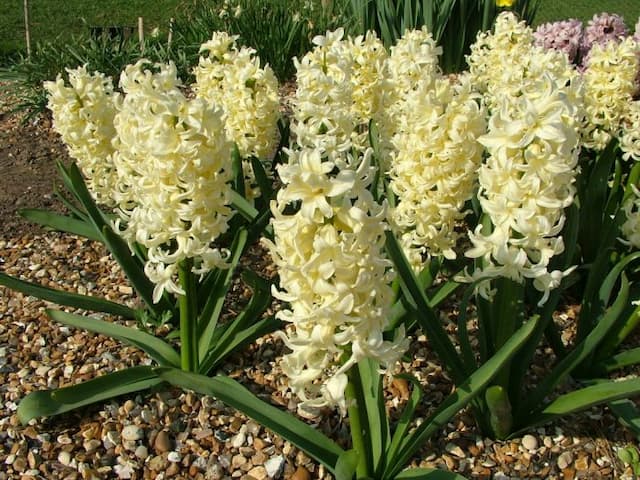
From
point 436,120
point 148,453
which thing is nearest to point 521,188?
point 436,120

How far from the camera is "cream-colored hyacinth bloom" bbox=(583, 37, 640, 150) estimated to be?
374 cm

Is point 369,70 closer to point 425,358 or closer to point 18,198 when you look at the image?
point 425,358

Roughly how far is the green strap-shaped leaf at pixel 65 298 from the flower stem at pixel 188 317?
0.55 m

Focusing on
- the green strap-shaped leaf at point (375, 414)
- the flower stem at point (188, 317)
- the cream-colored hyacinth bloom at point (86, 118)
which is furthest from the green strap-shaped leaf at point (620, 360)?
the cream-colored hyacinth bloom at point (86, 118)

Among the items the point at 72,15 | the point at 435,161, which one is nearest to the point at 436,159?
the point at 435,161

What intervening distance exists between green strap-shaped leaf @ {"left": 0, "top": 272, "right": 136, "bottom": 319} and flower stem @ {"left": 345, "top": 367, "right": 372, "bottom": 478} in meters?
1.54

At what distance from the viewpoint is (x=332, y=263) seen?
1.70 meters

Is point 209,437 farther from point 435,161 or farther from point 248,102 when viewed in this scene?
point 248,102

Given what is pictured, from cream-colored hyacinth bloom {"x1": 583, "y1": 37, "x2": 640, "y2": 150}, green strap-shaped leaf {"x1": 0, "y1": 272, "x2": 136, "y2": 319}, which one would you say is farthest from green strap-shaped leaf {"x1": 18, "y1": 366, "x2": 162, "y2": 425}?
cream-colored hyacinth bloom {"x1": 583, "y1": 37, "x2": 640, "y2": 150}

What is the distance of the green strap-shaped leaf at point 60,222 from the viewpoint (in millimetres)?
3609

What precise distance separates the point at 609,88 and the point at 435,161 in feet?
5.56

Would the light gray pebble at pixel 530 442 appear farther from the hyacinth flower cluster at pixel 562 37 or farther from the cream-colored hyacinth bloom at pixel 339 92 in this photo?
the hyacinth flower cluster at pixel 562 37

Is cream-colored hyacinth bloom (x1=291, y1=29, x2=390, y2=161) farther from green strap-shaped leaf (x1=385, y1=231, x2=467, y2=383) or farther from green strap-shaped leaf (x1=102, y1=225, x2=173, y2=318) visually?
green strap-shaped leaf (x1=102, y1=225, x2=173, y2=318)

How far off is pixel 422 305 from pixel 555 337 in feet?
2.77
